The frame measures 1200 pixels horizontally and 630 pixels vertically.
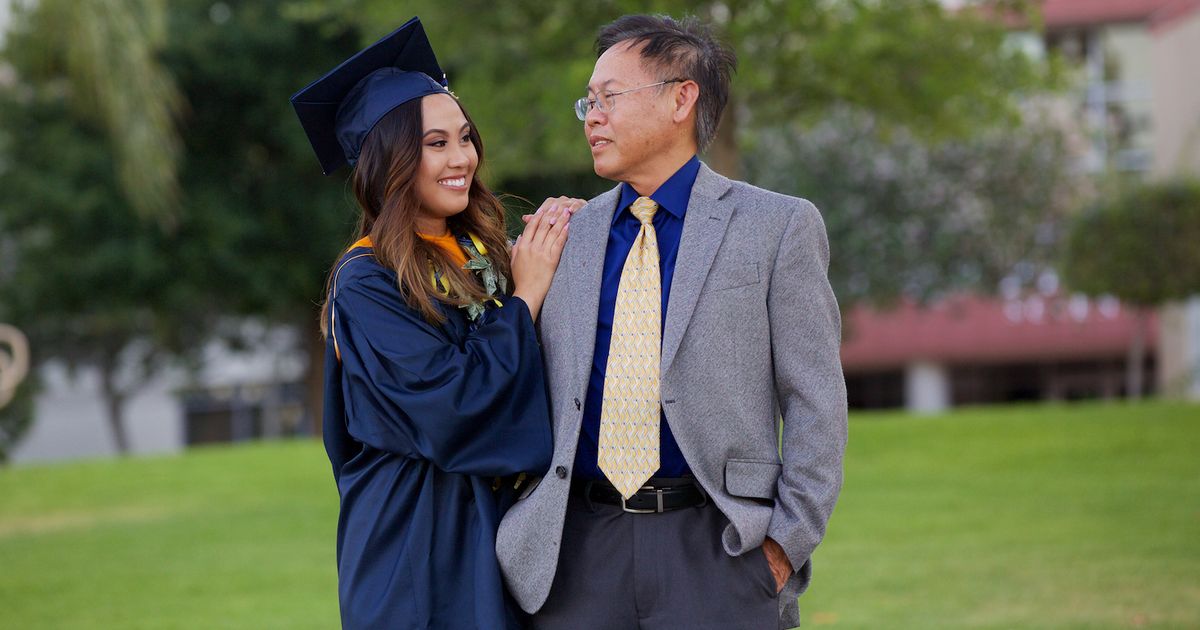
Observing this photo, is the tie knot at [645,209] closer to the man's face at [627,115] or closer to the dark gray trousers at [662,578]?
the man's face at [627,115]

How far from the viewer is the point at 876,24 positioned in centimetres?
1188

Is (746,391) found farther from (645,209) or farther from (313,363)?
(313,363)

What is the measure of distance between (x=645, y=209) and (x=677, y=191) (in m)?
0.09

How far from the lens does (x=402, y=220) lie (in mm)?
3451

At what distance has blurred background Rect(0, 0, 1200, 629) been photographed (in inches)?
365

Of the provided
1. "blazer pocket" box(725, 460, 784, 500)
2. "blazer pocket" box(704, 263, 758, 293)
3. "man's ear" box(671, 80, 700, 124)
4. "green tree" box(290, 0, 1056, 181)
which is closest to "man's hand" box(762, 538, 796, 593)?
"blazer pocket" box(725, 460, 784, 500)

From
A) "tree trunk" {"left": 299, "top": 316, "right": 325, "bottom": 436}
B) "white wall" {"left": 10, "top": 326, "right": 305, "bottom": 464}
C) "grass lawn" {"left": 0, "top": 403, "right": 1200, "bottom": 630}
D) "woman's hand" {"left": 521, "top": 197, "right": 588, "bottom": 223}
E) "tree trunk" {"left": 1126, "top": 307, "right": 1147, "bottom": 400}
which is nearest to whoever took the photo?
"woman's hand" {"left": 521, "top": 197, "right": 588, "bottom": 223}

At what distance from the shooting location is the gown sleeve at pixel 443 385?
323 cm

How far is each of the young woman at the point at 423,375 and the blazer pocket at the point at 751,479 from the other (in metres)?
0.43

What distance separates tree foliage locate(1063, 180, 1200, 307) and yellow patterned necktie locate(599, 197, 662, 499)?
45.0 feet

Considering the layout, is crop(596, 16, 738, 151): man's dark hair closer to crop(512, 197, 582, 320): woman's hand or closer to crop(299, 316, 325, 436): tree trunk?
crop(512, 197, 582, 320): woman's hand

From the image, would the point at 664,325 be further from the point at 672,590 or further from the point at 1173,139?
the point at 1173,139

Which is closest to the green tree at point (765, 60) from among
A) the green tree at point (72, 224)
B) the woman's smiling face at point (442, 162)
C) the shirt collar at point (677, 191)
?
the woman's smiling face at point (442, 162)

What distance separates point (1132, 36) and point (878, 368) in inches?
407
